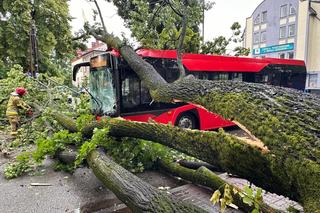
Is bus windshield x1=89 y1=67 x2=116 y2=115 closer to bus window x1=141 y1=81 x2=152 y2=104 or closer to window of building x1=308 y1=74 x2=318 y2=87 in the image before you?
bus window x1=141 y1=81 x2=152 y2=104

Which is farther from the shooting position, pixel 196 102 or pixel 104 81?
pixel 104 81

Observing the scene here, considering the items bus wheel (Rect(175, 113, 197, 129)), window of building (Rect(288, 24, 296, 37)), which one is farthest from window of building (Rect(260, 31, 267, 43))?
bus wheel (Rect(175, 113, 197, 129))

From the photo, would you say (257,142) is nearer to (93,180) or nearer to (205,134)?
(205,134)

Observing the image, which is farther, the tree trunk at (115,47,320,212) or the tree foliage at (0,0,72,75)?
the tree foliage at (0,0,72,75)

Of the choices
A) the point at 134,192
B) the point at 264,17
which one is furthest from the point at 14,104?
the point at 264,17

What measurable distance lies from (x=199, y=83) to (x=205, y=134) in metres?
0.81

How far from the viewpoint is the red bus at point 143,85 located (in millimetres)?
6895

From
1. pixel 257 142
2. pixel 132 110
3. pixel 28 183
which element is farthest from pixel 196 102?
pixel 132 110

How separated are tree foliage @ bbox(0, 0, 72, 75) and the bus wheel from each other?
33.7 ft

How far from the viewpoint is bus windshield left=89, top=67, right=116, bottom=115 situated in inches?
274

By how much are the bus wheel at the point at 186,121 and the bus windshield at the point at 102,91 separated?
7.14ft

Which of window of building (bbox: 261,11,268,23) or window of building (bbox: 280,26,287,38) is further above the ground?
window of building (bbox: 261,11,268,23)

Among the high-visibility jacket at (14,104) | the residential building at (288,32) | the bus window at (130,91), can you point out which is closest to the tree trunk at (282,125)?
the bus window at (130,91)

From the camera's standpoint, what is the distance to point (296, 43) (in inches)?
1229
